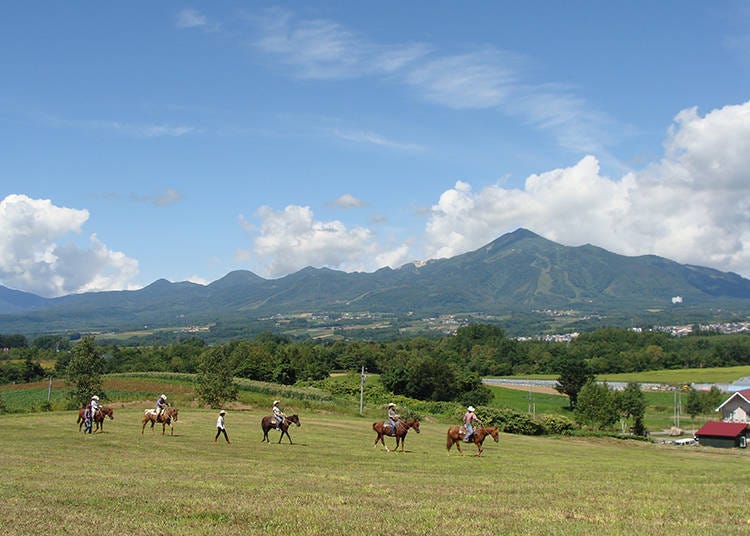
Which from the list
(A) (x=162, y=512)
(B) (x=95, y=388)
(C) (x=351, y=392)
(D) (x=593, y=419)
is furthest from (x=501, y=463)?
(C) (x=351, y=392)

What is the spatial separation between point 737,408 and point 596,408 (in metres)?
28.7

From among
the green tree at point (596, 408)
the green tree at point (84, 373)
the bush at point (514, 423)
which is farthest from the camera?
the green tree at point (596, 408)

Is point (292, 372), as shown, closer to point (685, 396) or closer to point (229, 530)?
point (685, 396)

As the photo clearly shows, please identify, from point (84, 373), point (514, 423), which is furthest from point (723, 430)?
point (84, 373)

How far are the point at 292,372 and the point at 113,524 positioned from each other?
120 m

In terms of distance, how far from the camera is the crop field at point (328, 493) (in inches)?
475

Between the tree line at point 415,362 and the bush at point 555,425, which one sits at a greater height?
the tree line at point 415,362

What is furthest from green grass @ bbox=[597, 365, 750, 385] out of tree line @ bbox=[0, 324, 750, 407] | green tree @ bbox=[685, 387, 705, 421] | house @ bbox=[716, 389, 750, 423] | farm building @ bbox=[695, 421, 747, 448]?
farm building @ bbox=[695, 421, 747, 448]

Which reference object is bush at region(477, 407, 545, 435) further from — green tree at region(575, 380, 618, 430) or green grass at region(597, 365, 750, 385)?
green grass at region(597, 365, 750, 385)

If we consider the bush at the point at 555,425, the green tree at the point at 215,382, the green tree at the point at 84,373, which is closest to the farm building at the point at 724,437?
the bush at the point at 555,425

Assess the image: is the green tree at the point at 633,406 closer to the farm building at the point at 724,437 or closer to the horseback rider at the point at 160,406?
the farm building at the point at 724,437

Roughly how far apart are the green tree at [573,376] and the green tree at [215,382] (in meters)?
67.4

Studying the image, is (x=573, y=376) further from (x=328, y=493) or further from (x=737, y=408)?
(x=328, y=493)

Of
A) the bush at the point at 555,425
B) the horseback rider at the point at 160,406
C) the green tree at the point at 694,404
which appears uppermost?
the horseback rider at the point at 160,406
